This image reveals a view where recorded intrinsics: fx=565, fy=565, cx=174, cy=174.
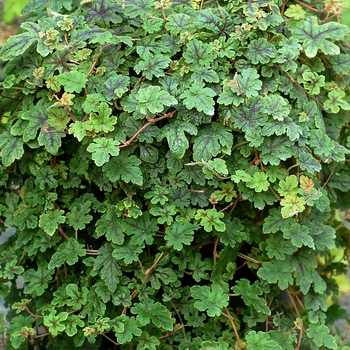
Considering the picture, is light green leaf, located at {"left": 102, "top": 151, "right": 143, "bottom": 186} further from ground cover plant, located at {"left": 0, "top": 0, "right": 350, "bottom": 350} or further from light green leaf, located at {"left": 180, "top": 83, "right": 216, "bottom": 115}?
light green leaf, located at {"left": 180, "top": 83, "right": 216, "bottom": 115}

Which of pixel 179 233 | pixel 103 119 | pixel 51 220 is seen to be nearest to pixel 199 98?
pixel 103 119

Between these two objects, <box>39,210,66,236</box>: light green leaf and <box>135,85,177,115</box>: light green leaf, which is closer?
<box>135,85,177,115</box>: light green leaf

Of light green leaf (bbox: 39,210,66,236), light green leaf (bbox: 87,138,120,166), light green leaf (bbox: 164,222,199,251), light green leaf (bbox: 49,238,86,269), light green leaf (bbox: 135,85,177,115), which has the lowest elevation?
light green leaf (bbox: 49,238,86,269)

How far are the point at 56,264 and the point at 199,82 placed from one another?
2.23 ft

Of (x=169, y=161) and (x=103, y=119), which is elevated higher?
(x=103, y=119)

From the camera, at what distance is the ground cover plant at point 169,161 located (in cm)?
161

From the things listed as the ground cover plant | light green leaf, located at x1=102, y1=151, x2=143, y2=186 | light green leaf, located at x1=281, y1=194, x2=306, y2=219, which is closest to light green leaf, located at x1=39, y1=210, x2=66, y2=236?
the ground cover plant

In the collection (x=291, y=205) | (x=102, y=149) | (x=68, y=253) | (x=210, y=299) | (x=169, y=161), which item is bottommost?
(x=210, y=299)

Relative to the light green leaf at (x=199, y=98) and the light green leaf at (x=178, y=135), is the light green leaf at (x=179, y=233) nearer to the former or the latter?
the light green leaf at (x=178, y=135)

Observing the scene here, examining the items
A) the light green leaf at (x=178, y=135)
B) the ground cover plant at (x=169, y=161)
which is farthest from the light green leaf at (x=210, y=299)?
the light green leaf at (x=178, y=135)

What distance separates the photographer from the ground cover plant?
5.28 ft

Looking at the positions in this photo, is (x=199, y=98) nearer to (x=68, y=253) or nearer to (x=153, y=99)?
(x=153, y=99)

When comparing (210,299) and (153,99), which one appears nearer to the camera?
(153,99)

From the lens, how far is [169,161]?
164 cm
